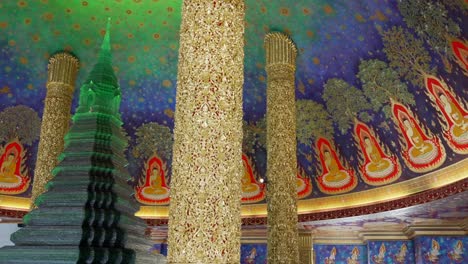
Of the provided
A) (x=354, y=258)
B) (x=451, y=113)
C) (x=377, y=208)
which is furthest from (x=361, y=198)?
(x=451, y=113)

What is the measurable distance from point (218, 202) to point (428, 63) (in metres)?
9.82

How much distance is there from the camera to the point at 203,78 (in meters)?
4.52

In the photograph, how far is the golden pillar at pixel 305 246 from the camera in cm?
1661

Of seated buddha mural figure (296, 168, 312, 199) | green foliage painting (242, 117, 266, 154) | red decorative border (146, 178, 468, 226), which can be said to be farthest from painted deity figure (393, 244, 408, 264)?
green foliage painting (242, 117, 266, 154)

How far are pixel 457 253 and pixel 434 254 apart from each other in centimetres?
67

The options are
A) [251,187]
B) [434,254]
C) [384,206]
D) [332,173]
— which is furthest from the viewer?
[251,187]

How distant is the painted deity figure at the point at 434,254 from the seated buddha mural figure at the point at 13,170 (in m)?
13.7

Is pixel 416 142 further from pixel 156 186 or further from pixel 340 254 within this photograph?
pixel 156 186

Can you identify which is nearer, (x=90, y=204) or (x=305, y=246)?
(x=90, y=204)

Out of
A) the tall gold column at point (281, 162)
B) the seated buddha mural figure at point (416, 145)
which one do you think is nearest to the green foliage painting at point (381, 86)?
the seated buddha mural figure at point (416, 145)

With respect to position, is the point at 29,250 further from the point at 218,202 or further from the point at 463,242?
the point at 463,242

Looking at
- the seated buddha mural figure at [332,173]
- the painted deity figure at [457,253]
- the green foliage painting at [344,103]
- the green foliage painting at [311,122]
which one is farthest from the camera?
the seated buddha mural figure at [332,173]

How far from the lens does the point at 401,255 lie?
669 inches

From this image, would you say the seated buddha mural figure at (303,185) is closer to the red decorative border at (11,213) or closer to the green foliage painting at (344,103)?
the green foliage painting at (344,103)
